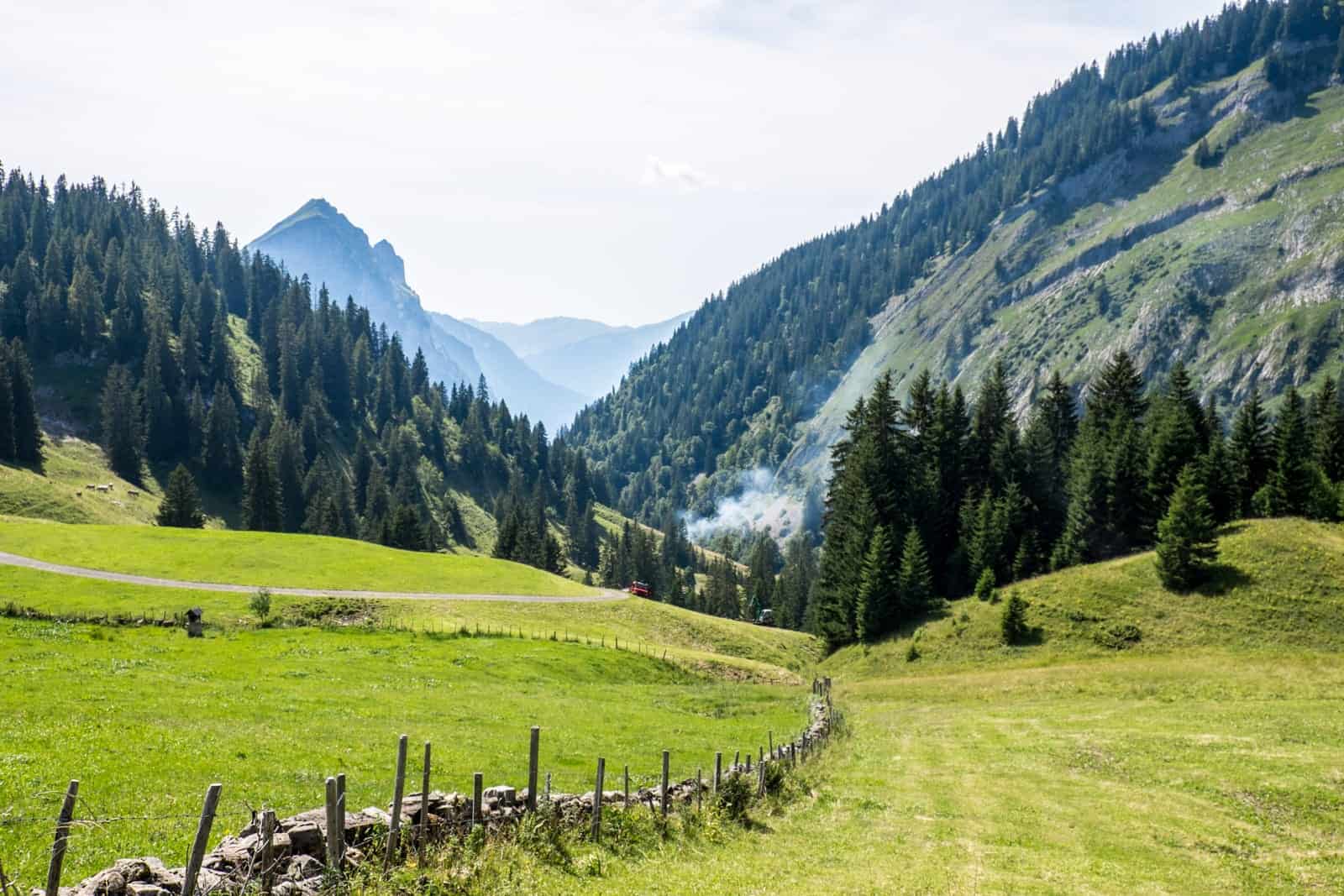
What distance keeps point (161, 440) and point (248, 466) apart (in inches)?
1826

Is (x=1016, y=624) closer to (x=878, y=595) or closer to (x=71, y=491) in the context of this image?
(x=878, y=595)

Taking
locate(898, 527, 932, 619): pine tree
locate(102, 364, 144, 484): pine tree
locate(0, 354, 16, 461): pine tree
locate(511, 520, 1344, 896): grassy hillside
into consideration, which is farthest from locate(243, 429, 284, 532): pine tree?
locate(898, 527, 932, 619): pine tree

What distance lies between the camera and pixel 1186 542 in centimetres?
6119

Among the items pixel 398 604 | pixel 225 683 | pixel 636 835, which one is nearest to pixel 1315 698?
pixel 636 835

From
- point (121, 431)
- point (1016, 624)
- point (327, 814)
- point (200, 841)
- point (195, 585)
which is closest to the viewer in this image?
point (200, 841)

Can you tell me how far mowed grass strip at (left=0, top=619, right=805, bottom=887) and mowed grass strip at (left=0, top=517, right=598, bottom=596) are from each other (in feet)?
78.9

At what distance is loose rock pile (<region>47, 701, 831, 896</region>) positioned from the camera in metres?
10.7

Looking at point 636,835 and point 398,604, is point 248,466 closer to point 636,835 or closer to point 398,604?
point 398,604

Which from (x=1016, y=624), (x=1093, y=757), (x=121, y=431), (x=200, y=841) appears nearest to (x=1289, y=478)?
(x=1016, y=624)

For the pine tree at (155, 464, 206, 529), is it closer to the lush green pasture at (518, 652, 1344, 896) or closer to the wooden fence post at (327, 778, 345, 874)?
the lush green pasture at (518, 652, 1344, 896)

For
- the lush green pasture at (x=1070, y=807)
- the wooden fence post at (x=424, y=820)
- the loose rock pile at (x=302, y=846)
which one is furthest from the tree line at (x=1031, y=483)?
the wooden fence post at (x=424, y=820)

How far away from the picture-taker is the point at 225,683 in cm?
3391

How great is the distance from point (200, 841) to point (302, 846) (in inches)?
125

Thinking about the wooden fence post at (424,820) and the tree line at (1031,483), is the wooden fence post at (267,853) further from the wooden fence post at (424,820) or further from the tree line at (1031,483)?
the tree line at (1031,483)
